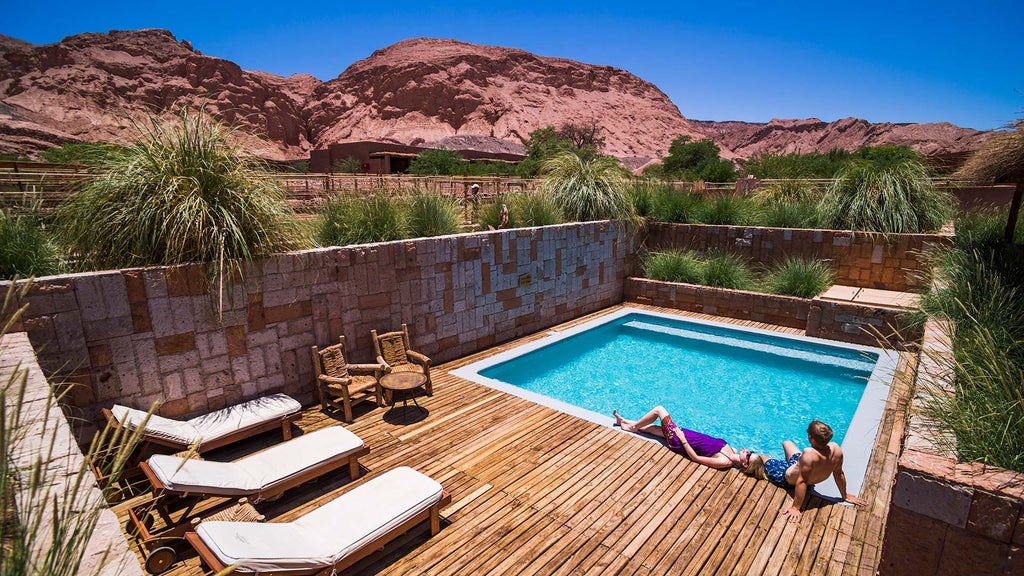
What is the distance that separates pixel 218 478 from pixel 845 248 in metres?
9.50

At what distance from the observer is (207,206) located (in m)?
4.42

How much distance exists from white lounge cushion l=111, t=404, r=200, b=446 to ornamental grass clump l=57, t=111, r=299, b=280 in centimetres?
127

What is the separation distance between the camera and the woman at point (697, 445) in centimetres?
411

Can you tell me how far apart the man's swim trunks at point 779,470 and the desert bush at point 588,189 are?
597 cm

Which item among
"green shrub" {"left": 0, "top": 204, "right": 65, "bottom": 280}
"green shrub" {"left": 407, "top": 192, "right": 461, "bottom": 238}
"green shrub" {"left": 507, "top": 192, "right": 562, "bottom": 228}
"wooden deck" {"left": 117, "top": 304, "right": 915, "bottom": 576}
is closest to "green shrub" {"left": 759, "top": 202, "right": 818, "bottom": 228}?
"green shrub" {"left": 507, "top": 192, "right": 562, "bottom": 228}

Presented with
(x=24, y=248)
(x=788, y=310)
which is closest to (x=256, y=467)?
(x=24, y=248)

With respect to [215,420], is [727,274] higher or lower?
higher

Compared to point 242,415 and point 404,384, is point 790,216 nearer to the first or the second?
point 404,384

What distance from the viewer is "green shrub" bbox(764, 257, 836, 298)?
8070mm

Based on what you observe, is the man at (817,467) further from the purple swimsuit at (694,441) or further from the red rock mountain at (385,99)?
the red rock mountain at (385,99)

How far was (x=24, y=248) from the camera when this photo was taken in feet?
13.0

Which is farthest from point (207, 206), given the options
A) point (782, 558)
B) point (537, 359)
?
point (782, 558)

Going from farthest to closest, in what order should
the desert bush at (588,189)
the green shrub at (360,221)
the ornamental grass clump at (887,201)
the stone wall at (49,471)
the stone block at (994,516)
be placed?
the desert bush at (588,189) → the ornamental grass clump at (887,201) → the green shrub at (360,221) → the stone block at (994,516) → the stone wall at (49,471)

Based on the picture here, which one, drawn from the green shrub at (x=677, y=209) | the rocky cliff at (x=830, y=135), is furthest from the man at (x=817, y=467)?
the rocky cliff at (x=830, y=135)
